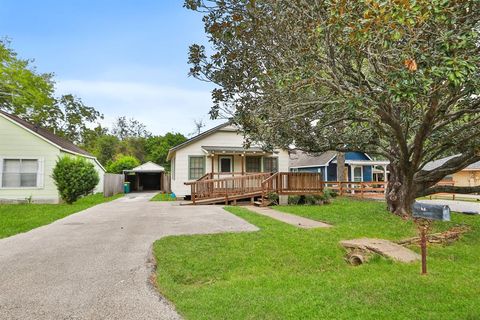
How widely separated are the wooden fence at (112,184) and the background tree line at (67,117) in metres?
6.60

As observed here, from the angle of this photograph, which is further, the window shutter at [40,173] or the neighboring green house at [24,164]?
the window shutter at [40,173]

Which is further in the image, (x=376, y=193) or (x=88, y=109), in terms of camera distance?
(x=88, y=109)

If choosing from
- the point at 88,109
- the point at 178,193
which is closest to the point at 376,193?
the point at 178,193

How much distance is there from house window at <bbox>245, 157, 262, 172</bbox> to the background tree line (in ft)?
47.5

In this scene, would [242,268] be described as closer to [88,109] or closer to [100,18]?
[100,18]

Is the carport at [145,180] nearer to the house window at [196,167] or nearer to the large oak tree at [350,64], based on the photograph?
the house window at [196,167]

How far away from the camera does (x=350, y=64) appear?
677 centimetres

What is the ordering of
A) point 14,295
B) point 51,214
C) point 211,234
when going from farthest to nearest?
point 51,214, point 211,234, point 14,295

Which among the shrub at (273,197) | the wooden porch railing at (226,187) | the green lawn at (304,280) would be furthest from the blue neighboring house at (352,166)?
the green lawn at (304,280)

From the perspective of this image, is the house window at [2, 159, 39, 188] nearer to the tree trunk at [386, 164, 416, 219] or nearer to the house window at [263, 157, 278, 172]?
the house window at [263, 157, 278, 172]

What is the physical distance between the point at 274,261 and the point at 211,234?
252 centimetres

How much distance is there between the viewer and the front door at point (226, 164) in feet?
61.0

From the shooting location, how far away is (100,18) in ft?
39.0

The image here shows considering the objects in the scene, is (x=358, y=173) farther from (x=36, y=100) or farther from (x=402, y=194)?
(x=36, y=100)
